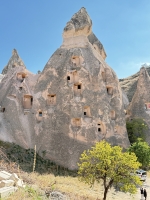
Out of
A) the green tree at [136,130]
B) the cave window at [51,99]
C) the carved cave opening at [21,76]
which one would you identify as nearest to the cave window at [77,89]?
the cave window at [51,99]

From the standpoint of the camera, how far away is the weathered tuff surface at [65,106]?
22016 mm

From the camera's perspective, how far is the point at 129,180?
12969 mm

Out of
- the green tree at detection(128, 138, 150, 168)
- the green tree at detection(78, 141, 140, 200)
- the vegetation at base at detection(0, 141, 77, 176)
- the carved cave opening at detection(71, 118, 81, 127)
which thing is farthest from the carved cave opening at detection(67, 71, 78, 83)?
the green tree at detection(78, 141, 140, 200)

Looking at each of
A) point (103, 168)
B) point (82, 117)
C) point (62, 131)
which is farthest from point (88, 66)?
point (103, 168)

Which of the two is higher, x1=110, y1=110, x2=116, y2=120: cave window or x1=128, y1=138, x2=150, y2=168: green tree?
x1=110, y1=110, x2=116, y2=120: cave window

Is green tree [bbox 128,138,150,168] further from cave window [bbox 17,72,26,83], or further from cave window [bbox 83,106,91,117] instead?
cave window [bbox 17,72,26,83]

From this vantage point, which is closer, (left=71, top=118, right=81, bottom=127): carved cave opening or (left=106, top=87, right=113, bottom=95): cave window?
(left=71, top=118, right=81, bottom=127): carved cave opening

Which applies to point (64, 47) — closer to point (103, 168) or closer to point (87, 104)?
point (87, 104)

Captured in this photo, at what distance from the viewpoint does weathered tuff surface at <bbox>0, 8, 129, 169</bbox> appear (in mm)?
22016

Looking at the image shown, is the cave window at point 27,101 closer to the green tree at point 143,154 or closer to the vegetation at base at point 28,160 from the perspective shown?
the vegetation at base at point 28,160

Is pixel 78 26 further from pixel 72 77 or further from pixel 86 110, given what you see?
pixel 86 110

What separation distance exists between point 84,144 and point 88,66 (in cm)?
920

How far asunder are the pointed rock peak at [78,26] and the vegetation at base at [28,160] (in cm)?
1565

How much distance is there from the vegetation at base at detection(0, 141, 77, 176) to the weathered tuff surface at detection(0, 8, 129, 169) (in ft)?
2.37
